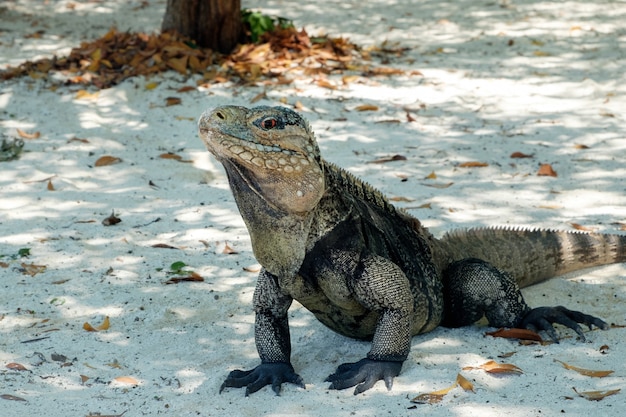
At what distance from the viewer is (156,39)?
11.7 metres

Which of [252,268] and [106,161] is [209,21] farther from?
[252,268]

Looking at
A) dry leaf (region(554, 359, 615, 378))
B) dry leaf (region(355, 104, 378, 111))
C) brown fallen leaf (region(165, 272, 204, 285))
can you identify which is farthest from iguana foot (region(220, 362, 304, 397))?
dry leaf (region(355, 104, 378, 111))

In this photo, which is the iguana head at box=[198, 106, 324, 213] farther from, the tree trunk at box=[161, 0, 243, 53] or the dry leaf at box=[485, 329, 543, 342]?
the tree trunk at box=[161, 0, 243, 53]

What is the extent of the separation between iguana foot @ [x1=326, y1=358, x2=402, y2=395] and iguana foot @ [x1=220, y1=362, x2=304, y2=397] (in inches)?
8.9

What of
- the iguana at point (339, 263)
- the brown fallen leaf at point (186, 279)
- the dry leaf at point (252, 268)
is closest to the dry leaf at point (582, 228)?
the iguana at point (339, 263)

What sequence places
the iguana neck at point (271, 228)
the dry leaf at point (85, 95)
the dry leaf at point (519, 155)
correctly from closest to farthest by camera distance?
the iguana neck at point (271, 228), the dry leaf at point (519, 155), the dry leaf at point (85, 95)

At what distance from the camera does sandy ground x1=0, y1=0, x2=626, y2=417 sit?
4.82 meters

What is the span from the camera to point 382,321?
4.76 meters

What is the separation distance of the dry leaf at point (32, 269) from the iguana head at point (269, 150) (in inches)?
107

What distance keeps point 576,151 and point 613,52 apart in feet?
11.7

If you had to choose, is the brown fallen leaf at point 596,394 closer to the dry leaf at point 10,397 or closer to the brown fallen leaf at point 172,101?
the dry leaf at point 10,397

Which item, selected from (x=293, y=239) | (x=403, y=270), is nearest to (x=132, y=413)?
(x=293, y=239)

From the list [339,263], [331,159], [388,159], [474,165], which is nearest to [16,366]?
[339,263]

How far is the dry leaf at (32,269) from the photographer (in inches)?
256
